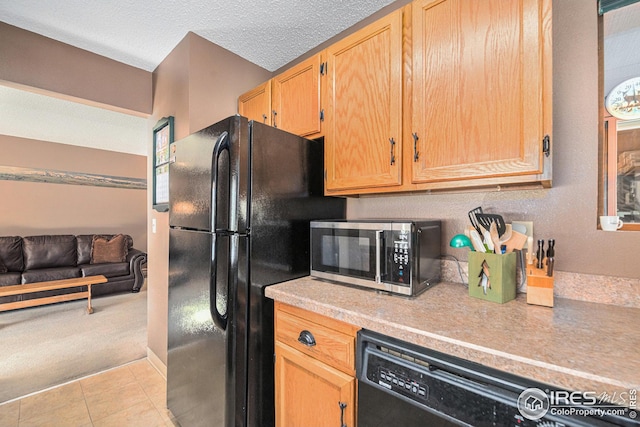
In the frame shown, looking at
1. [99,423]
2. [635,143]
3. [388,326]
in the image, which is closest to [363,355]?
[388,326]

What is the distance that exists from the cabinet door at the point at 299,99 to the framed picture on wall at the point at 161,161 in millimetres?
885

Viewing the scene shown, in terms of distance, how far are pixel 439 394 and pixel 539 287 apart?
60 centimetres

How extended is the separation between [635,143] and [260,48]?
2198 mm

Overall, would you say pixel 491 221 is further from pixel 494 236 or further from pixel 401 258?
pixel 401 258

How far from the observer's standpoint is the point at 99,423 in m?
1.62

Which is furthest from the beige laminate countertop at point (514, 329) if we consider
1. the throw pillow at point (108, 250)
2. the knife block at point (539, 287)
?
the throw pillow at point (108, 250)

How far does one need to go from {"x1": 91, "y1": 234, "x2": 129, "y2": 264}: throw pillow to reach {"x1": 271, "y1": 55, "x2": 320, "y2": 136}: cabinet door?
4402 mm

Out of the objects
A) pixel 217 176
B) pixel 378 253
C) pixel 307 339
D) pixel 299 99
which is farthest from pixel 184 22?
pixel 307 339

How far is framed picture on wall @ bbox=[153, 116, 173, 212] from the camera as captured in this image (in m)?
2.09

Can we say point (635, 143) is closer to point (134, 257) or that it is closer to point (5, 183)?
point (134, 257)

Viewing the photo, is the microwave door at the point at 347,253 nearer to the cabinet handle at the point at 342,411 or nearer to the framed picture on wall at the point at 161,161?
the cabinet handle at the point at 342,411

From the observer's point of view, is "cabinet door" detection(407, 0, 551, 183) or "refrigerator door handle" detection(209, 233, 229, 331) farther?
"refrigerator door handle" detection(209, 233, 229, 331)

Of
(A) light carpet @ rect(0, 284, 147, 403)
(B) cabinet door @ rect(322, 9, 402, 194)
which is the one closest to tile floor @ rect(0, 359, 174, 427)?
(A) light carpet @ rect(0, 284, 147, 403)

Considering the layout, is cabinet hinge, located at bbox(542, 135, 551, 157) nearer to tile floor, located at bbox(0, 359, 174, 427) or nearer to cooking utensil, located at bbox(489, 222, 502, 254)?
cooking utensil, located at bbox(489, 222, 502, 254)
